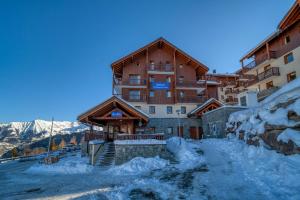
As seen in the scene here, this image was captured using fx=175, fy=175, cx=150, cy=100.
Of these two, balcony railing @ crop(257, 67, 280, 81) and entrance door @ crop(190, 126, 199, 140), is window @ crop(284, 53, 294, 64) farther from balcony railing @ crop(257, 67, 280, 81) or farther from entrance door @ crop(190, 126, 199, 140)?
entrance door @ crop(190, 126, 199, 140)

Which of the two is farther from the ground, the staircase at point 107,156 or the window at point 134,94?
the window at point 134,94

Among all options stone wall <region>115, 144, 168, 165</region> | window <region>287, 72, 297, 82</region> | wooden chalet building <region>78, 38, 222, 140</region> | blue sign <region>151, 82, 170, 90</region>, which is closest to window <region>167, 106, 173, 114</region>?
wooden chalet building <region>78, 38, 222, 140</region>

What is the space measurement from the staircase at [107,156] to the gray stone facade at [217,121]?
41.0 ft

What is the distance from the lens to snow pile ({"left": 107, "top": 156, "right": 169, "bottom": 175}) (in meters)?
12.0

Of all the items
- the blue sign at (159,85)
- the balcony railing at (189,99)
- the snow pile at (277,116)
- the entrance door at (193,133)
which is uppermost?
the blue sign at (159,85)

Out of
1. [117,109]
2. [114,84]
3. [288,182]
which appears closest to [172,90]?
[114,84]

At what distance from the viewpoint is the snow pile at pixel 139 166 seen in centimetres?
1201

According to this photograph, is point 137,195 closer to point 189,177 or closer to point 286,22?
point 189,177

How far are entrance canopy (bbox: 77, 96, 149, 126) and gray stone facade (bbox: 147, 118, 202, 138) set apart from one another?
10691mm

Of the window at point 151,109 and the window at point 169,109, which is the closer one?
the window at point 151,109

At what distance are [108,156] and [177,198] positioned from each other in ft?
34.6

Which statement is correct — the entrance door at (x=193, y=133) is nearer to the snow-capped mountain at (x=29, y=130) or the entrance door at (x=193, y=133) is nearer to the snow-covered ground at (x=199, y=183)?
the snow-covered ground at (x=199, y=183)

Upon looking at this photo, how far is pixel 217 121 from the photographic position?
22078mm

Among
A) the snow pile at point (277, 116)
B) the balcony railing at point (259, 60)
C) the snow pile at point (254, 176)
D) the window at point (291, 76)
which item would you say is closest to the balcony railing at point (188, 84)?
the balcony railing at point (259, 60)
